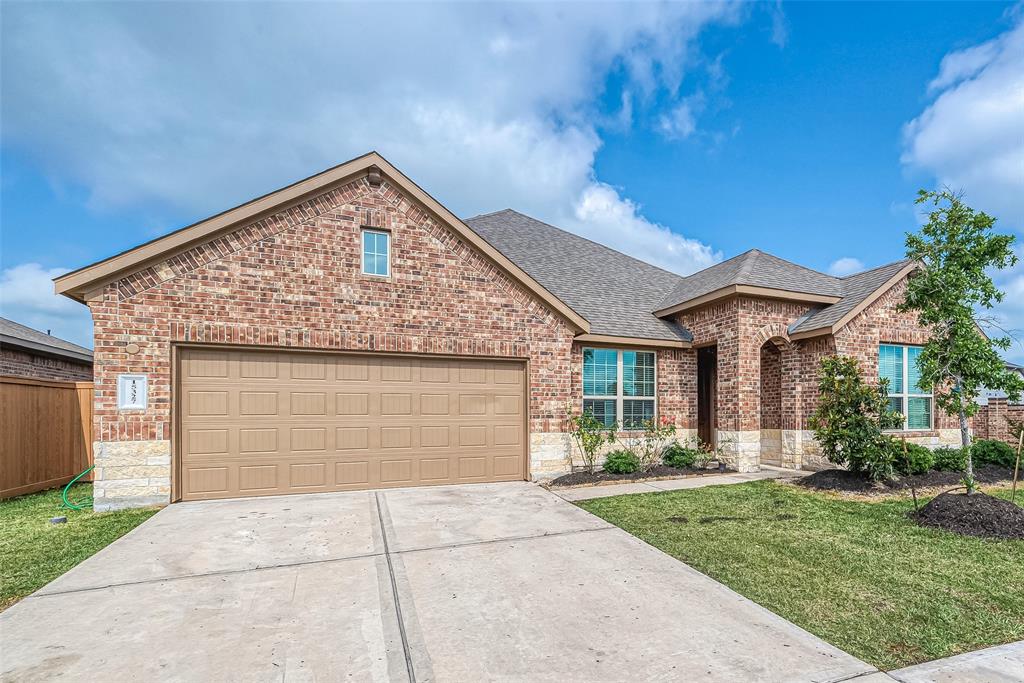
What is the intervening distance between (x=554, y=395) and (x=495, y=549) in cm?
470

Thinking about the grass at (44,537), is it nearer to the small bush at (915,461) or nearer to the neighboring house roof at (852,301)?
the neighboring house roof at (852,301)

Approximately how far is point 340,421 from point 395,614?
5189 mm

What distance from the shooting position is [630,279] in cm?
1523

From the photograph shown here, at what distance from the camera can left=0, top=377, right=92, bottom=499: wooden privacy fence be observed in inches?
331

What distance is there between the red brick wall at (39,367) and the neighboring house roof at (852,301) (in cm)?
1879

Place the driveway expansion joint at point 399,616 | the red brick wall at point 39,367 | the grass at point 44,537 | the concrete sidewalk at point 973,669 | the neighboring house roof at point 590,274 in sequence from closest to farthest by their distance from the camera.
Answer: the concrete sidewalk at point 973,669, the driveway expansion joint at point 399,616, the grass at point 44,537, the red brick wall at point 39,367, the neighboring house roof at point 590,274

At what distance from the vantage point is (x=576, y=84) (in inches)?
504

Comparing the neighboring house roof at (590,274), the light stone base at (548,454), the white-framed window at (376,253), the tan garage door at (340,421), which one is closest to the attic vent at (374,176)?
the white-framed window at (376,253)

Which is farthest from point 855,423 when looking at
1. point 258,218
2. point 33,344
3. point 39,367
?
point 39,367

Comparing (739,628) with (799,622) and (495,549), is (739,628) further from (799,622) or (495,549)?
(495,549)

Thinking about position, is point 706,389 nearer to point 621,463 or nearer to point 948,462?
point 621,463

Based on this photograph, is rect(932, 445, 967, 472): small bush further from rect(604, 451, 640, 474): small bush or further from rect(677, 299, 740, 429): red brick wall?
rect(604, 451, 640, 474): small bush

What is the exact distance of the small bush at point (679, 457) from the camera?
11266 mm

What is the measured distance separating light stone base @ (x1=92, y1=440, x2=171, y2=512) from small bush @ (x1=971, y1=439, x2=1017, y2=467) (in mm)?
16936
